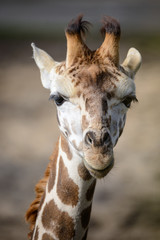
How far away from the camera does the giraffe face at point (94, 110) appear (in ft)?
11.8

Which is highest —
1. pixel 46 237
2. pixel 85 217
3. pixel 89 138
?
pixel 89 138

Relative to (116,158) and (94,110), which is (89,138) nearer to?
(94,110)

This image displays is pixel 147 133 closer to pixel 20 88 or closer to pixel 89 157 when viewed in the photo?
pixel 20 88

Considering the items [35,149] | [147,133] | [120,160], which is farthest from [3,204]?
[147,133]

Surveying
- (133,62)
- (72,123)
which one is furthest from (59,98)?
(133,62)

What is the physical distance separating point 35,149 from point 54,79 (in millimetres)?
7052

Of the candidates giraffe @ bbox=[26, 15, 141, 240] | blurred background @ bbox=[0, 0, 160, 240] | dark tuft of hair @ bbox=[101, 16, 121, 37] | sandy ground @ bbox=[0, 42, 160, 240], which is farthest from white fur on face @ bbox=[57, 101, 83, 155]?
sandy ground @ bbox=[0, 42, 160, 240]

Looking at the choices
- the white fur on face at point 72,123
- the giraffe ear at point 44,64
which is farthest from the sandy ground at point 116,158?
the white fur on face at point 72,123

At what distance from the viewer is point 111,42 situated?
4.09 m

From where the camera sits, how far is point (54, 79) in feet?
13.3

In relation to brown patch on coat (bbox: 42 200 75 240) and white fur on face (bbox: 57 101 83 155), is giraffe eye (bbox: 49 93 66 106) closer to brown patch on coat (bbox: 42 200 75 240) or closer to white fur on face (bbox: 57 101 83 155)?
white fur on face (bbox: 57 101 83 155)

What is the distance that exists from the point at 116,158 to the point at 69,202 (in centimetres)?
632

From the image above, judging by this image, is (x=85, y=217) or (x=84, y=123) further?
(x=85, y=217)

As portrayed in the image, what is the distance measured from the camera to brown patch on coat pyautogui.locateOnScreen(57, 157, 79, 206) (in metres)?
4.05
